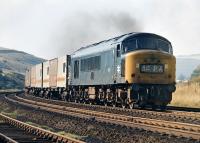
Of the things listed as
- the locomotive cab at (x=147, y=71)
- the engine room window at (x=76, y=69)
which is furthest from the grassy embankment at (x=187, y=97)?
the engine room window at (x=76, y=69)

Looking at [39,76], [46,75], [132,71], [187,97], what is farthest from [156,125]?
[39,76]

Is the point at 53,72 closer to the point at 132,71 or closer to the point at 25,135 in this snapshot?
the point at 132,71

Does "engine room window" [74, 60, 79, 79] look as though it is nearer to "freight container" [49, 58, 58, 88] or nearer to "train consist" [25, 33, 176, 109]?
"train consist" [25, 33, 176, 109]

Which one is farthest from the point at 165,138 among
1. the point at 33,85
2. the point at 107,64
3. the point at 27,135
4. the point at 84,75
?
the point at 33,85

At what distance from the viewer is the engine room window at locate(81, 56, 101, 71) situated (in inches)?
1116

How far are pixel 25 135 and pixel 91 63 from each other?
1513 centimetres

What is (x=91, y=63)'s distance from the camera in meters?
30.1

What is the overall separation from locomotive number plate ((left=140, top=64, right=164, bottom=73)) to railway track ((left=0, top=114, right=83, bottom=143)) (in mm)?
7105

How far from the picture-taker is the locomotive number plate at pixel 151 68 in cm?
2309

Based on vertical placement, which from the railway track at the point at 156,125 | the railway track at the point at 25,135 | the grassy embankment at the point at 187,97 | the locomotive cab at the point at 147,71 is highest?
the locomotive cab at the point at 147,71

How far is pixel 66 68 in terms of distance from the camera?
3800 centimetres

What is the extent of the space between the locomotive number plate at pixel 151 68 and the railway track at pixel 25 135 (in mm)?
7105

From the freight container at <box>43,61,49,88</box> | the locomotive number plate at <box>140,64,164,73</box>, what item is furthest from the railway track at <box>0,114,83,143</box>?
the freight container at <box>43,61,49,88</box>

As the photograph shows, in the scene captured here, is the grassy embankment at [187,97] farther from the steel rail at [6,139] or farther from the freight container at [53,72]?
the steel rail at [6,139]
